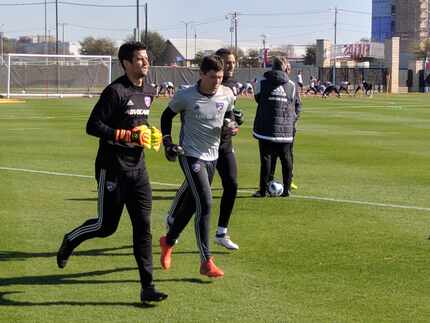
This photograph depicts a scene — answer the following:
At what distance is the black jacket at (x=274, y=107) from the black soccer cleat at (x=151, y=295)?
601cm

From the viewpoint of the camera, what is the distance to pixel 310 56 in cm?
12825

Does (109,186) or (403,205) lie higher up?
(109,186)

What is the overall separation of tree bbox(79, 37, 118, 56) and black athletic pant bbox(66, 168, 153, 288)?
12828 cm

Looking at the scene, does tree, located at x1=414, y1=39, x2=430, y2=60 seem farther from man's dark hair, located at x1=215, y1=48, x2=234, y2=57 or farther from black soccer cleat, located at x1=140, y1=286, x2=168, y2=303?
black soccer cleat, located at x1=140, y1=286, x2=168, y2=303

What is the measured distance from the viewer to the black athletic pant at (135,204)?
6891 mm

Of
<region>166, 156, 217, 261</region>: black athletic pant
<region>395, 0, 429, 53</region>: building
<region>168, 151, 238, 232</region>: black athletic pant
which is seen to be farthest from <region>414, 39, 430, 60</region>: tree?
<region>166, 156, 217, 261</region>: black athletic pant

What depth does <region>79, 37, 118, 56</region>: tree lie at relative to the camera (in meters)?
135

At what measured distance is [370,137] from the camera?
970 inches

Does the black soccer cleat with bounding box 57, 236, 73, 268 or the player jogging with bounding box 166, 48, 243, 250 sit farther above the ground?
the player jogging with bounding box 166, 48, 243, 250

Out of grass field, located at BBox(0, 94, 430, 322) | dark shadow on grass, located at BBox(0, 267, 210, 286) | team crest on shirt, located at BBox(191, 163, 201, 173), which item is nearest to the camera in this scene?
grass field, located at BBox(0, 94, 430, 322)

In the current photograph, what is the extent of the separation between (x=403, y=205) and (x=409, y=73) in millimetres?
78528

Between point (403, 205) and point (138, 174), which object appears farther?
point (403, 205)

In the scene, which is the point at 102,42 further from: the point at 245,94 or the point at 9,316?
the point at 9,316

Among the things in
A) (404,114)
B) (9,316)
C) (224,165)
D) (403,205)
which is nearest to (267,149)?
(403,205)
